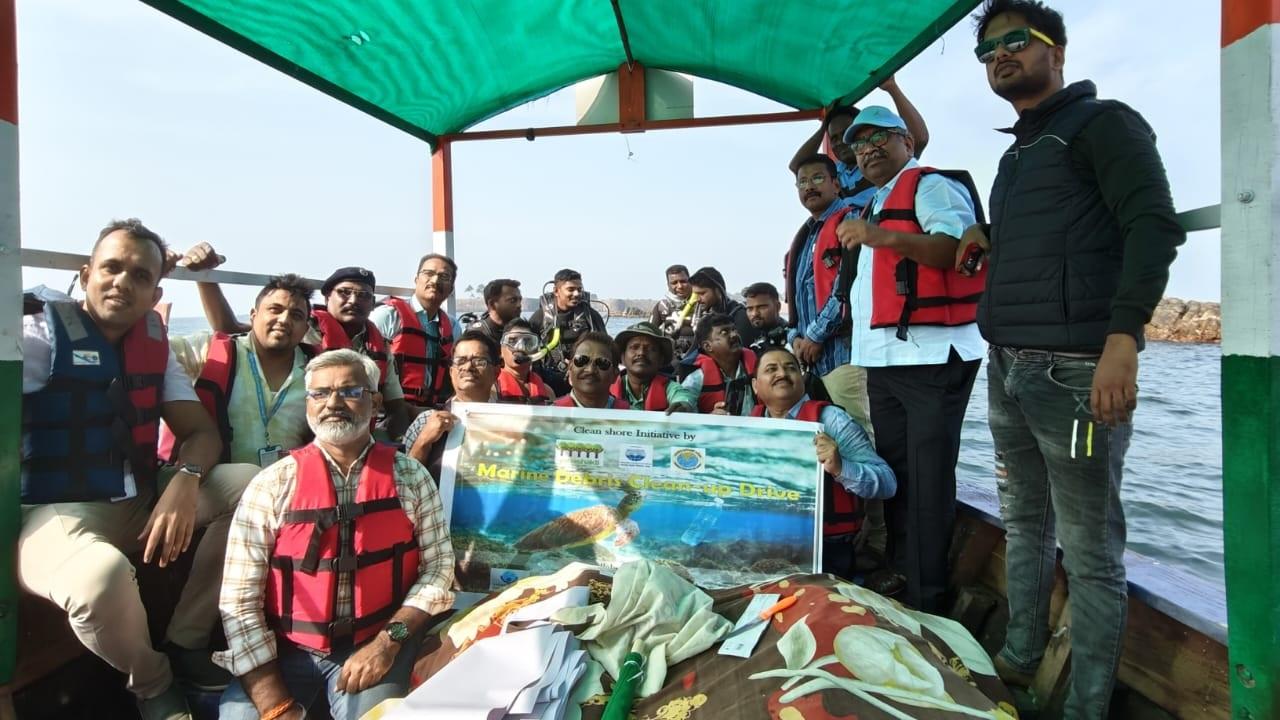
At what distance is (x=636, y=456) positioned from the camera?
2734 millimetres

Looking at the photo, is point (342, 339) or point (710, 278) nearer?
point (342, 339)

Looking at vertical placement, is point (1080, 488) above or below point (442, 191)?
below

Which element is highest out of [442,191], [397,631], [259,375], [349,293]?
[442,191]

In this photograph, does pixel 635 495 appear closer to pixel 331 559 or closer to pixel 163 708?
pixel 331 559

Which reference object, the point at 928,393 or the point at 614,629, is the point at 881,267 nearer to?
the point at 928,393

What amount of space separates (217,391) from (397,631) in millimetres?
1425

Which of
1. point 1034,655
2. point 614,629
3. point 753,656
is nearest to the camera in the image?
point 753,656

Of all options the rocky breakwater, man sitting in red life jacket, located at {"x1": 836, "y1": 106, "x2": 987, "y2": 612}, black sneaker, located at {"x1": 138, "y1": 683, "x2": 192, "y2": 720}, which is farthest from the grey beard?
the rocky breakwater

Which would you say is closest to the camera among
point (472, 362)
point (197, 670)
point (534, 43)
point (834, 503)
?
point (197, 670)

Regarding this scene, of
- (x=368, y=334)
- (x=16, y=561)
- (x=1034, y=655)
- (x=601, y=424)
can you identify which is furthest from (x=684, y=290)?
(x=16, y=561)

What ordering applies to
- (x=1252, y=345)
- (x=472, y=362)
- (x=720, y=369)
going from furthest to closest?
1. (x=720, y=369)
2. (x=472, y=362)
3. (x=1252, y=345)

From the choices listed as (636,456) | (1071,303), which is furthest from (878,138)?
(636,456)

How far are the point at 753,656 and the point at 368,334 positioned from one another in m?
3.04

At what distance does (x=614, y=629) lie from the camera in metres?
1.98
